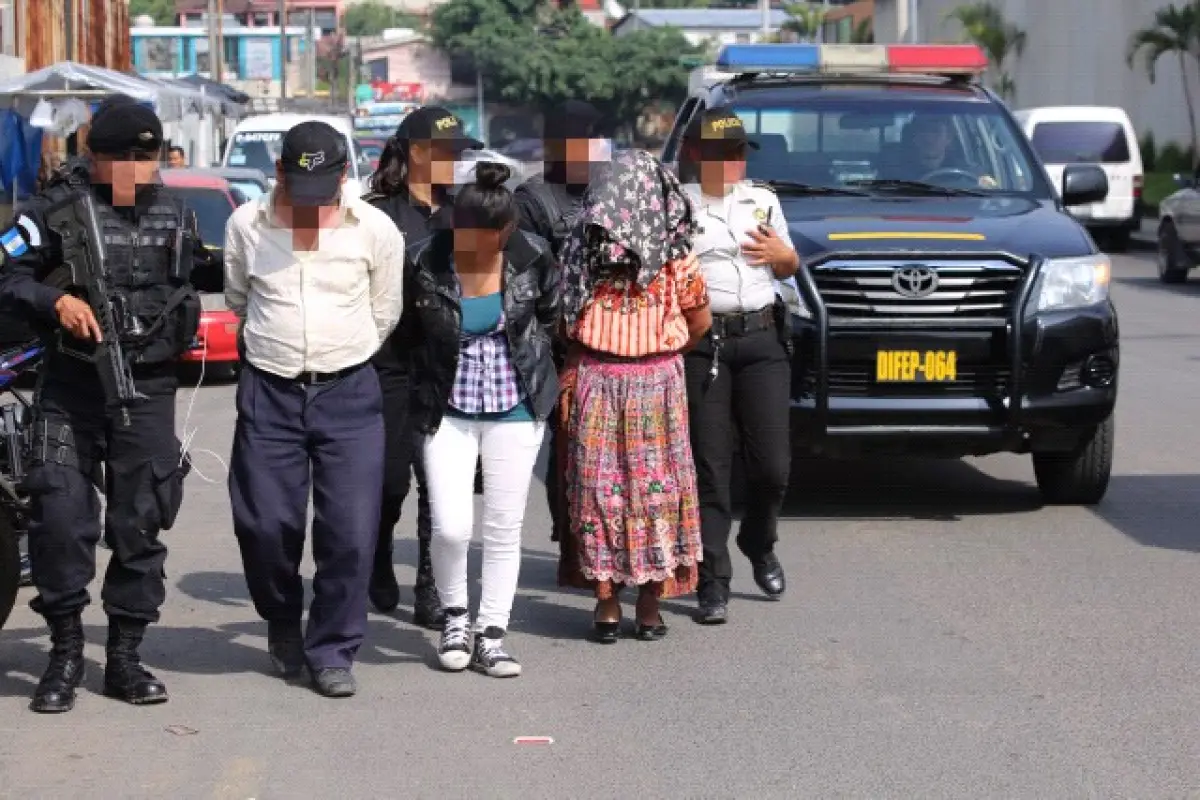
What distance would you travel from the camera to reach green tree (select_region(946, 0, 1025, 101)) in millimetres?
54656

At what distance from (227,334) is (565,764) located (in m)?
10.3

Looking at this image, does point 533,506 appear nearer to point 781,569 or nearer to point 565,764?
point 781,569

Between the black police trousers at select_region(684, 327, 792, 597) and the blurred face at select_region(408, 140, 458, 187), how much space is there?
1122mm

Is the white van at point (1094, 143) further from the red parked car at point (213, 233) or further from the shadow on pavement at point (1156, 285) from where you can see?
the red parked car at point (213, 233)

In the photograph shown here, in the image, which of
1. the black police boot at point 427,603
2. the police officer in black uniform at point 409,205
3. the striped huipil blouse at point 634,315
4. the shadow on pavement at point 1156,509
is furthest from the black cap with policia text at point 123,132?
the shadow on pavement at point 1156,509

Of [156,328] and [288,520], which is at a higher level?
[156,328]

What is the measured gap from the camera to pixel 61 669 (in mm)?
6332

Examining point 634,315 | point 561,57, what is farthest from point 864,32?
point 634,315

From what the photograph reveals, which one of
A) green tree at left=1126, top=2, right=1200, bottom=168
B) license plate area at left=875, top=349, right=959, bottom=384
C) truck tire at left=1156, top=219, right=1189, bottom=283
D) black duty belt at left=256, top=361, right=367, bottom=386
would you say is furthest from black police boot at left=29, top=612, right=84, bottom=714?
green tree at left=1126, top=2, right=1200, bottom=168

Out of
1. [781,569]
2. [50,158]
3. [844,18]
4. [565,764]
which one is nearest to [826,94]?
[781,569]

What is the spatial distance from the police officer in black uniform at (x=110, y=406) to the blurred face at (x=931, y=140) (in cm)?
506

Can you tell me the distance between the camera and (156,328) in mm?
6262

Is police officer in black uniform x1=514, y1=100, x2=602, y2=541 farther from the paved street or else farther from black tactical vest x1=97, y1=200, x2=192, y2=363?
black tactical vest x1=97, y1=200, x2=192, y2=363

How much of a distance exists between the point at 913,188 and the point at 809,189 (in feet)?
1.79
